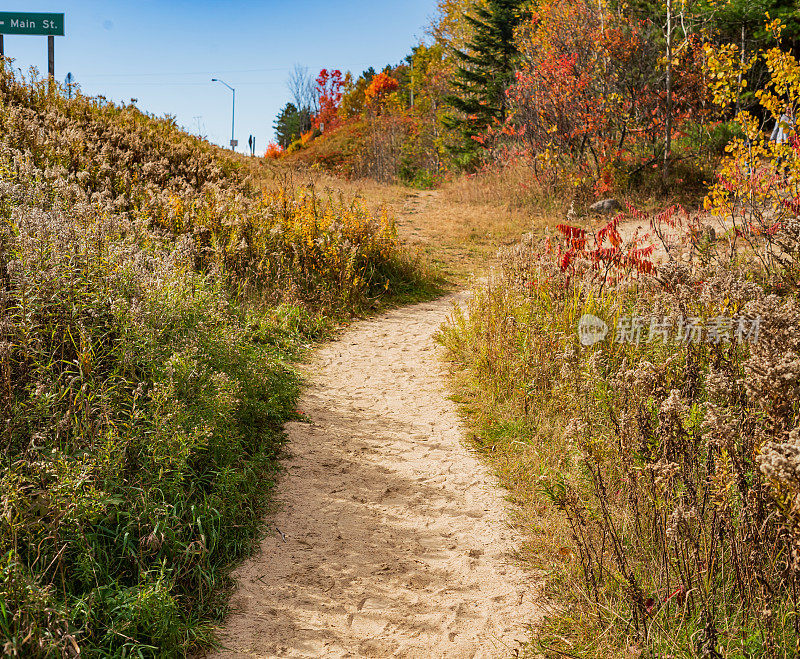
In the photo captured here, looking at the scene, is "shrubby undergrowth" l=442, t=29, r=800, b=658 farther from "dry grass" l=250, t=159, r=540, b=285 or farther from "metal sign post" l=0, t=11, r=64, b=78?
"metal sign post" l=0, t=11, r=64, b=78

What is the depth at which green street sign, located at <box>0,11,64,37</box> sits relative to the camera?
12.2 meters

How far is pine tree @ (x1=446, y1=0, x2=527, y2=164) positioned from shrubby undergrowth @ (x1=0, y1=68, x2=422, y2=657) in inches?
616

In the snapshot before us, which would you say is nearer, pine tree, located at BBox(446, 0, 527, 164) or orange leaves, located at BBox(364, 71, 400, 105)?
pine tree, located at BBox(446, 0, 527, 164)

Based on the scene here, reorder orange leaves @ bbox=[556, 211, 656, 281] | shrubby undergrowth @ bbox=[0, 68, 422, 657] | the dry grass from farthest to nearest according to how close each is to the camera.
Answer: the dry grass, orange leaves @ bbox=[556, 211, 656, 281], shrubby undergrowth @ bbox=[0, 68, 422, 657]

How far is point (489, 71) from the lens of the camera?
70.3 ft

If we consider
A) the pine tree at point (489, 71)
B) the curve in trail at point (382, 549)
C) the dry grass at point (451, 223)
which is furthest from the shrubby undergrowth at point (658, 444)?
the pine tree at point (489, 71)

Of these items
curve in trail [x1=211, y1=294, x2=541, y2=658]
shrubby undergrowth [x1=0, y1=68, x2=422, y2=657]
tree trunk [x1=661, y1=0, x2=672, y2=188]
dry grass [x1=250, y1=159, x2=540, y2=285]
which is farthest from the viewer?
tree trunk [x1=661, y1=0, x2=672, y2=188]

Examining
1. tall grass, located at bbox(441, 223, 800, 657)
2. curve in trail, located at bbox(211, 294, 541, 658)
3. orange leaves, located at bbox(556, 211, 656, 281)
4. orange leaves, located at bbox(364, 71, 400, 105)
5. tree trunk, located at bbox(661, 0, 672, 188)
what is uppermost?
orange leaves, located at bbox(364, 71, 400, 105)

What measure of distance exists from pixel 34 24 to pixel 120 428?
39.9 ft

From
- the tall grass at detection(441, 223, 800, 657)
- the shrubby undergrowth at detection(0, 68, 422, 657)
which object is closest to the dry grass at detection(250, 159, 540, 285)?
the shrubby undergrowth at detection(0, 68, 422, 657)

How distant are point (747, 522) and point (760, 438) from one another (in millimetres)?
418

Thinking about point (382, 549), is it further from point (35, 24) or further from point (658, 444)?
point (35, 24)

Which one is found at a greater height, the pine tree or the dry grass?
the pine tree

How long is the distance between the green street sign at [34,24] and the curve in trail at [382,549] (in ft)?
35.8
